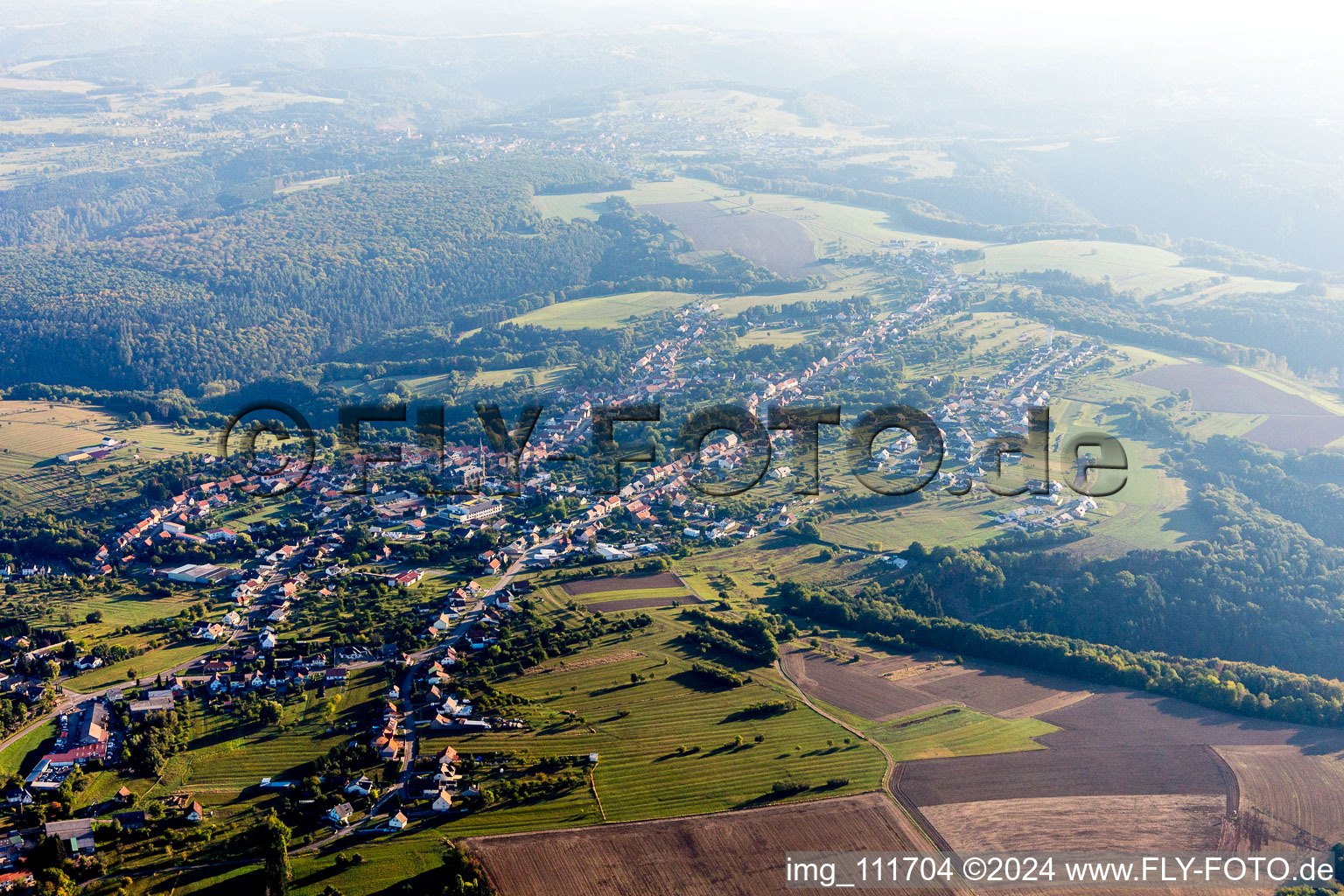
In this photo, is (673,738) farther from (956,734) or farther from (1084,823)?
(1084,823)

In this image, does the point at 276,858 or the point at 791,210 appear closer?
the point at 276,858

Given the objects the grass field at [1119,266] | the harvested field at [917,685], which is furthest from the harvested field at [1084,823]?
the grass field at [1119,266]

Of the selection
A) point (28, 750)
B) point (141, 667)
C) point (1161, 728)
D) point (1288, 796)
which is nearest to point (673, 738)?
point (1161, 728)

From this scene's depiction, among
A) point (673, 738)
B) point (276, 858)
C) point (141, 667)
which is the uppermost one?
point (141, 667)

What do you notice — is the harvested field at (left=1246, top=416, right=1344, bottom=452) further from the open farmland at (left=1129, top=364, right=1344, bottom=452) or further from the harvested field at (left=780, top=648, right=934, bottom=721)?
the harvested field at (left=780, top=648, right=934, bottom=721)

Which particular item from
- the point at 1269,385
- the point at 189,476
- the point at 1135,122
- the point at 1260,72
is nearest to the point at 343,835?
the point at 189,476

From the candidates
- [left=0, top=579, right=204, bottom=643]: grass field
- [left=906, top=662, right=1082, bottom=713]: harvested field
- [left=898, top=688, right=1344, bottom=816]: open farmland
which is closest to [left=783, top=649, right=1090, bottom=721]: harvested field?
[left=906, top=662, right=1082, bottom=713]: harvested field
